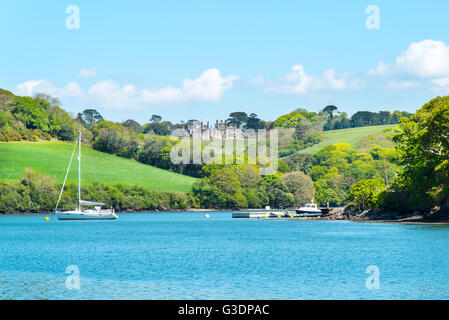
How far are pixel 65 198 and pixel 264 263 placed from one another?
115 m

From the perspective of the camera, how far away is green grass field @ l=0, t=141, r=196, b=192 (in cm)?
17025

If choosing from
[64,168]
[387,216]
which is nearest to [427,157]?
[387,216]

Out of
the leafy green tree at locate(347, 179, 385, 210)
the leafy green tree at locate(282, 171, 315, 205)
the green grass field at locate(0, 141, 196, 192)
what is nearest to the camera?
the leafy green tree at locate(347, 179, 385, 210)

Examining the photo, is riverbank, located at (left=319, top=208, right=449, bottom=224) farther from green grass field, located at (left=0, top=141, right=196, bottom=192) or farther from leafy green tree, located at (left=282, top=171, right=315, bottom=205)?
green grass field, located at (left=0, top=141, right=196, bottom=192)

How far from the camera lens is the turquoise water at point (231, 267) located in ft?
123

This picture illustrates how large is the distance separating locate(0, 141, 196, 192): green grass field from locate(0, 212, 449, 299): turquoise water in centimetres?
9218

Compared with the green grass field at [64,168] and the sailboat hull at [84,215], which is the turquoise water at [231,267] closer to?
the sailboat hull at [84,215]

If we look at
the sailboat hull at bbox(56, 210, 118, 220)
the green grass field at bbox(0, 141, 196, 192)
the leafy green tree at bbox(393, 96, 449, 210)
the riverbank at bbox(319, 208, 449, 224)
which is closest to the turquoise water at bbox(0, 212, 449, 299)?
the leafy green tree at bbox(393, 96, 449, 210)

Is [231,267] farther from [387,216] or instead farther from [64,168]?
[64,168]

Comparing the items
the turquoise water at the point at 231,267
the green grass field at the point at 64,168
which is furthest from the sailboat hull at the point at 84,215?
the turquoise water at the point at 231,267

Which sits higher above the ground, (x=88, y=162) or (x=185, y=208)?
(x=88, y=162)
